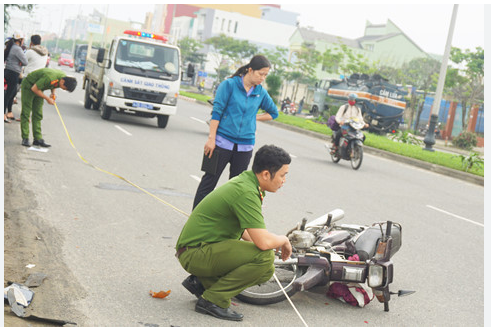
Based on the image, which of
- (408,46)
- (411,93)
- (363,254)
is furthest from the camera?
(408,46)

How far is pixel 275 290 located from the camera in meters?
5.27

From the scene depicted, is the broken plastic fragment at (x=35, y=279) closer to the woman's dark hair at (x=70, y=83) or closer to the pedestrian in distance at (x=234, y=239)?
the pedestrian in distance at (x=234, y=239)

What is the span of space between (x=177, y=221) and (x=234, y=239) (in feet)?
10.1

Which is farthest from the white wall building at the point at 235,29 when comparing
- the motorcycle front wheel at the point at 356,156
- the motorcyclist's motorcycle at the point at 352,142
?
the motorcycle front wheel at the point at 356,156

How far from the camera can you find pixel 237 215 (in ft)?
14.9

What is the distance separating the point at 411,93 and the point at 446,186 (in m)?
35.1

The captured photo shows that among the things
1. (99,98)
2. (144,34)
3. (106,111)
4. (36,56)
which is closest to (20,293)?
(36,56)

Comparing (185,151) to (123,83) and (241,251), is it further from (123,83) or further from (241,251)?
(241,251)

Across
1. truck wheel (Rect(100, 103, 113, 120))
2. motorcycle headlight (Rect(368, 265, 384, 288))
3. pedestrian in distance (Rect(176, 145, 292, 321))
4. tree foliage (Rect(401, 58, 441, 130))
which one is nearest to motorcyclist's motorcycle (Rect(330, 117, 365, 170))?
truck wheel (Rect(100, 103, 113, 120))

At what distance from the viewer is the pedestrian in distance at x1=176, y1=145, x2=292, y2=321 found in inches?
179

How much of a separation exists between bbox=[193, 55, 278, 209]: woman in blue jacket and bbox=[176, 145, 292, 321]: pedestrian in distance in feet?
6.51

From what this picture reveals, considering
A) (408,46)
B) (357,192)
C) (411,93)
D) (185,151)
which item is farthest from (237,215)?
(408,46)

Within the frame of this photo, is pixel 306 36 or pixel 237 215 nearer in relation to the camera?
pixel 237 215

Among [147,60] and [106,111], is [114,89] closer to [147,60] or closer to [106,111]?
[106,111]
